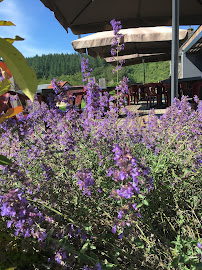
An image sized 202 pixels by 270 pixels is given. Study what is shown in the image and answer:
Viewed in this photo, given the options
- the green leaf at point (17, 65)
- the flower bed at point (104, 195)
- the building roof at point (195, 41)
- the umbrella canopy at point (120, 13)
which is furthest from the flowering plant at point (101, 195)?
the building roof at point (195, 41)

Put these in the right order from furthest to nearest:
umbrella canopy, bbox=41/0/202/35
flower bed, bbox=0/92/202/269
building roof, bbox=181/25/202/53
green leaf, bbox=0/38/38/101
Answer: building roof, bbox=181/25/202/53 → umbrella canopy, bbox=41/0/202/35 → flower bed, bbox=0/92/202/269 → green leaf, bbox=0/38/38/101

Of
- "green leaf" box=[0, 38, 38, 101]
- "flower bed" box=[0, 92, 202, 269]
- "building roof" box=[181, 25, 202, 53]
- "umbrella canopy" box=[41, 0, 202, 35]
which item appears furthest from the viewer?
"building roof" box=[181, 25, 202, 53]

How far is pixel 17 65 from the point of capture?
1.53ft

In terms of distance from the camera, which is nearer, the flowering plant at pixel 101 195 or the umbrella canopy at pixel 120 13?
the flowering plant at pixel 101 195

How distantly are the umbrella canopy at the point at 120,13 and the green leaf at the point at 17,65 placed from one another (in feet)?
12.8

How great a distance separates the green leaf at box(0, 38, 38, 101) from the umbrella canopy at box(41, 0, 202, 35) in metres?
3.91

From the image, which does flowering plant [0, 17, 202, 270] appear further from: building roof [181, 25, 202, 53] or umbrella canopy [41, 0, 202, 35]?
building roof [181, 25, 202, 53]

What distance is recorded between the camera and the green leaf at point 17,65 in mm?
464

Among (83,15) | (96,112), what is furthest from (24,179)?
(83,15)

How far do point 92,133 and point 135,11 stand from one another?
11.5 feet

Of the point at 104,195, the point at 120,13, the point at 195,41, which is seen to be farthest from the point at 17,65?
the point at 195,41

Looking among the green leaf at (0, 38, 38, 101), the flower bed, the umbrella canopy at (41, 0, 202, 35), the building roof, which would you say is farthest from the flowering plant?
the building roof

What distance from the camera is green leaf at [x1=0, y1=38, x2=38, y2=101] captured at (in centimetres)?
46

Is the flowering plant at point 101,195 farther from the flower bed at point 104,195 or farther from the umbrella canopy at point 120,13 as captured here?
the umbrella canopy at point 120,13
